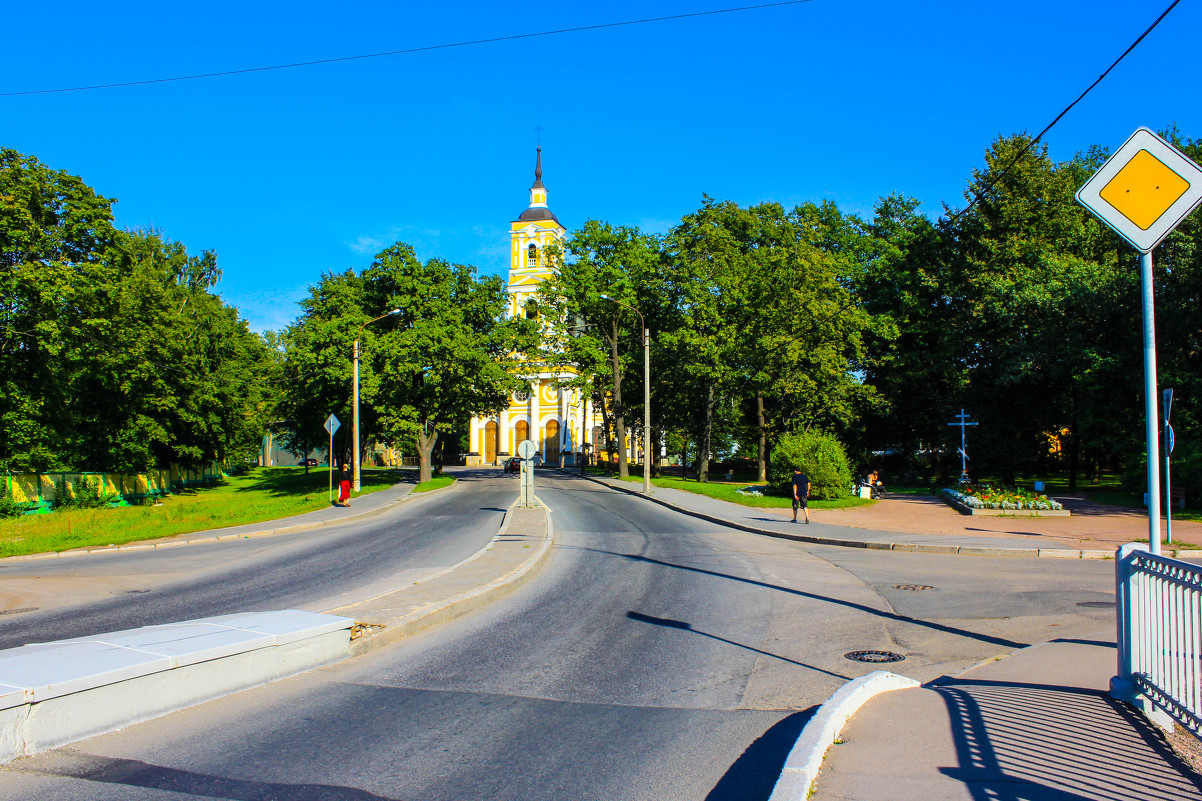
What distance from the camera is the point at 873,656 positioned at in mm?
7859

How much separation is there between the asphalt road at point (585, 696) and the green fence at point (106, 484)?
33.3 metres

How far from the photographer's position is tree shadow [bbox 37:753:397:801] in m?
4.39

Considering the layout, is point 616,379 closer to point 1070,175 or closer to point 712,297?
point 712,297

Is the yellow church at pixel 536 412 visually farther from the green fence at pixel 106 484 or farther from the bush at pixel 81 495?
the bush at pixel 81 495

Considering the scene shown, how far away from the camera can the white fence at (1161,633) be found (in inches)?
188

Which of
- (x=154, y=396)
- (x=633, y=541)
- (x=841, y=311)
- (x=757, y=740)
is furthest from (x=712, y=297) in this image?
(x=757, y=740)

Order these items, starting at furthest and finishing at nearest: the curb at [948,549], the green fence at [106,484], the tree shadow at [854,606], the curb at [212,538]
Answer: the green fence at [106,484], the curb at [212,538], the curb at [948,549], the tree shadow at [854,606]

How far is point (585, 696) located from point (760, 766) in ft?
6.35

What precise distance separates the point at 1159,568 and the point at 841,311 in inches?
1523

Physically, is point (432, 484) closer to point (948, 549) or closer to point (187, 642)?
point (948, 549)

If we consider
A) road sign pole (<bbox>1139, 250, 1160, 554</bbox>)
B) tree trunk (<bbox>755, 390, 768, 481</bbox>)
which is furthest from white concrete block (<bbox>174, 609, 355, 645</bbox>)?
tree trunk (<bbox>755, 390, 768, 481</bbox>)

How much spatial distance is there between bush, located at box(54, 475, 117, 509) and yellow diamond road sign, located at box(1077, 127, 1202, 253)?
4087cm

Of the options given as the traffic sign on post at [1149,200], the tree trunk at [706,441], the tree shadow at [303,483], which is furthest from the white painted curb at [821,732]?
the tree shadow at [303,483]

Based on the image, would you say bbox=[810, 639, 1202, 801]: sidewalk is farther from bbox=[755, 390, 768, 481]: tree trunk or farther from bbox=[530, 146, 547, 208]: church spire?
bbox=[530, 146, 547, 208]: church spire
